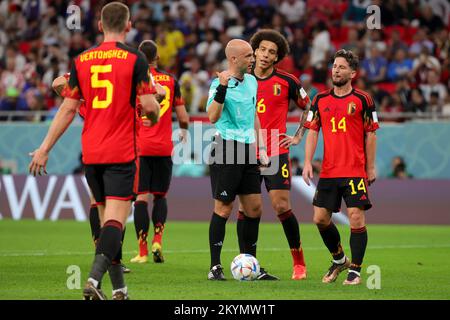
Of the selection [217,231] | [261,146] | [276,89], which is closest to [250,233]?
[217,231]

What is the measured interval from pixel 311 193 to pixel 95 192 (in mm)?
10906

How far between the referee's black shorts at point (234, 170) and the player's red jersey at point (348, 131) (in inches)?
29.1

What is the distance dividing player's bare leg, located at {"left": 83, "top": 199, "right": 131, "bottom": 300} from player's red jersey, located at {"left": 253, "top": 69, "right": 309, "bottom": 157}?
9.70 ft

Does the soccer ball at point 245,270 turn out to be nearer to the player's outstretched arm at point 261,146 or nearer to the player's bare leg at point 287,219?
the player's bare leg at point 287,219

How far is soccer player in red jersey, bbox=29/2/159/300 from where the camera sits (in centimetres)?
764

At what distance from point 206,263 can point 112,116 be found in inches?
172

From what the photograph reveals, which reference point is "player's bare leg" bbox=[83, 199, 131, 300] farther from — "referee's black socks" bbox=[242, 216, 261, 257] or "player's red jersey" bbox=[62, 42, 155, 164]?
"referee's black socks" bbox=[242, 216, 261, 257]

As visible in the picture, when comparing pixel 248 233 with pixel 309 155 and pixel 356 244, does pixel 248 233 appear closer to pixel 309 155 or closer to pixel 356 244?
pixel 309 155

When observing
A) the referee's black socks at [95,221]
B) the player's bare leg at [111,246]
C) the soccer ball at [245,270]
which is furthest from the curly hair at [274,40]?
the player's bare leg at [111,246]

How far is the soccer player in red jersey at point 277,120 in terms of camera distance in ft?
33.9

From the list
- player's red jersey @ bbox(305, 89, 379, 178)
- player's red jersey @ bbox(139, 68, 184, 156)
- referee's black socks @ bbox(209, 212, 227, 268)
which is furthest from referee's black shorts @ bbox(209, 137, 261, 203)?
player's red jersey @ bbox(139, 68, 184, 156)

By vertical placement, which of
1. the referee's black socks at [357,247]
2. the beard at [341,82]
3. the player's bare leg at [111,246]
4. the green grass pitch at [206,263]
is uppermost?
the beard at [341,82]

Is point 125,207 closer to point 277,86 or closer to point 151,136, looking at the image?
point 277,86

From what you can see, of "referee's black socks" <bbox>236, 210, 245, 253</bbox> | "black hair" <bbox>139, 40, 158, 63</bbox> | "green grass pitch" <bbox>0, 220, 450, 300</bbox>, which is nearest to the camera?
"green grass pitch" <bbox>0, 220, 450, 300</bbox>
